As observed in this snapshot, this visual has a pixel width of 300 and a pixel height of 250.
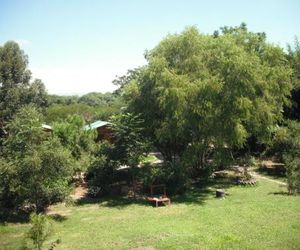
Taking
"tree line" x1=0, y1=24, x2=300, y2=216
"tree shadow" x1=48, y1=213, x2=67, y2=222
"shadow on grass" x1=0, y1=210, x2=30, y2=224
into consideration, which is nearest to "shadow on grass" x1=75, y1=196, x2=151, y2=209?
"tree line" x1=0, y1=24, x2=300, y2=216

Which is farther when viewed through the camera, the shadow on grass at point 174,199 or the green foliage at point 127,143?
the green foliage at point 127,143

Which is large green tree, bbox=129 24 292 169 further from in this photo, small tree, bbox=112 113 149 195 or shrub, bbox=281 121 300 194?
shrub, bbox=281 121 300 194

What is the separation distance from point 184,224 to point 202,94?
10.1 meters

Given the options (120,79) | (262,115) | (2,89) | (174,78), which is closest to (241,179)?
(262,115)

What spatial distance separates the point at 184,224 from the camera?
1791 cm

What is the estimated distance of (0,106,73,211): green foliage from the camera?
62.3 feet

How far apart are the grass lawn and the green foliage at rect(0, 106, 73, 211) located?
1.70m

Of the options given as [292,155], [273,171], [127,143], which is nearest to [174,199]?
[127,143]

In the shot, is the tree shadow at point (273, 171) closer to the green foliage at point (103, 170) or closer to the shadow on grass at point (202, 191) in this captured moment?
the shadow on grass at point (202, 191)

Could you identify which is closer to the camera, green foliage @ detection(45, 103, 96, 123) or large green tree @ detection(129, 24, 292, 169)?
large green tree @ detection(129, 24, 292, 169)

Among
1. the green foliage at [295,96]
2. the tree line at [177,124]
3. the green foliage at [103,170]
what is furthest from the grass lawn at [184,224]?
the green foliage at [295,96]

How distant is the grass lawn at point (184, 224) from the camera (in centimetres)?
1510

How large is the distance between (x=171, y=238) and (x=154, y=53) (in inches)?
670

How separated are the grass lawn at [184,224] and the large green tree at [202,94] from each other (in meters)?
4.74
